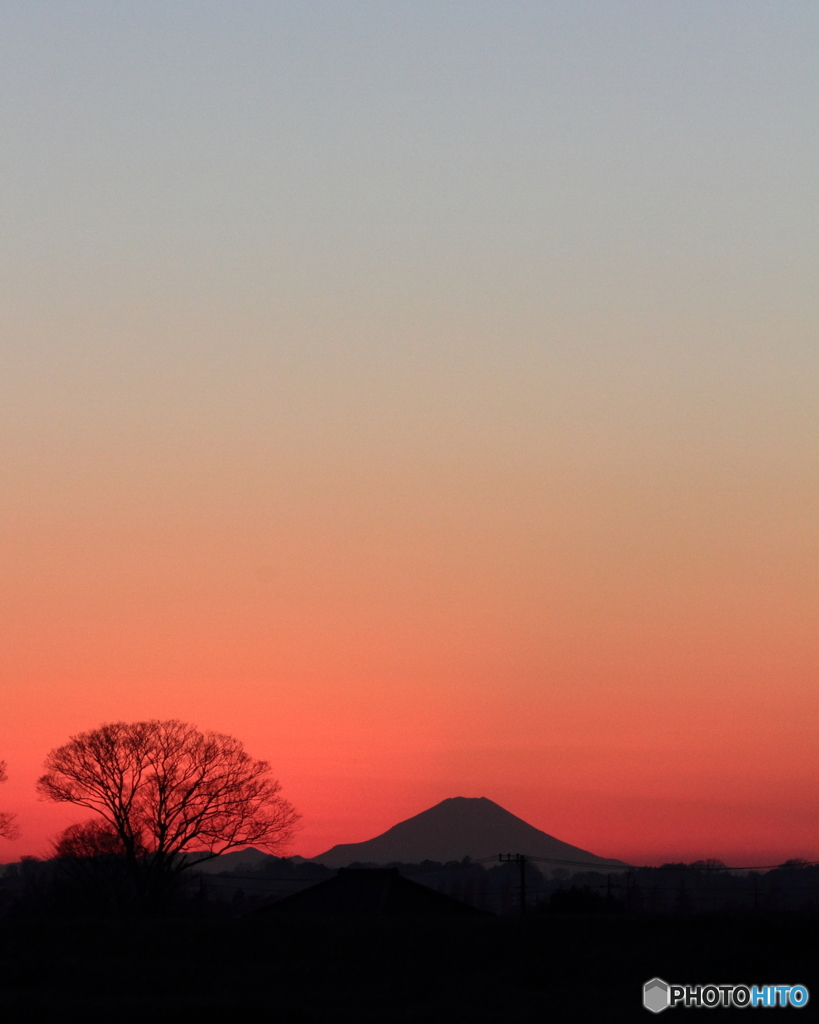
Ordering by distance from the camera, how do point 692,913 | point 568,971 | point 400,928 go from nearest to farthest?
point 568,971, point 692,913, point 400,928

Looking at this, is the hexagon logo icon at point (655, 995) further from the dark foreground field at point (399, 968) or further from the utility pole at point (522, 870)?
the utility pole at point (522, 870)

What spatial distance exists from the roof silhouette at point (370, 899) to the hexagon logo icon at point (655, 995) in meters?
25.9

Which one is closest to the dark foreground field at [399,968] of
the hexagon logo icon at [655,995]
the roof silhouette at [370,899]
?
the hexagon logo icon at [655,995]

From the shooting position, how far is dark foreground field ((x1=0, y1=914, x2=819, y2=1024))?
35.1m

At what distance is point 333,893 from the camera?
212 ft

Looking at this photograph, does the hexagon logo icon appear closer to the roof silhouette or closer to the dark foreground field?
the dark foreground field

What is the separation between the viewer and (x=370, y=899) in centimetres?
6294

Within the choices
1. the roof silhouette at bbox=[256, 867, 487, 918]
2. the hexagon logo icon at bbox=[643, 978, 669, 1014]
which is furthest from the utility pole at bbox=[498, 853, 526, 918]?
the hexagon logo icon at bbox=[643, 978, 669, 1014]

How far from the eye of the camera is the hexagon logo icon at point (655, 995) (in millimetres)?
34406

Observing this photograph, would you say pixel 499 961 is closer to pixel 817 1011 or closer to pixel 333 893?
pixel 817 1011

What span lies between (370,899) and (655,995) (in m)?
29.7

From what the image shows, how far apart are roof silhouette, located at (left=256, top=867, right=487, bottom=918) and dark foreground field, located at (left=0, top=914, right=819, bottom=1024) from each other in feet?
39.0

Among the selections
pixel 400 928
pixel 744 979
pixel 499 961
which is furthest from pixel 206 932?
pixel 744 979

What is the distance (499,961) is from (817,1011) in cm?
1286
